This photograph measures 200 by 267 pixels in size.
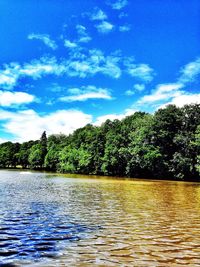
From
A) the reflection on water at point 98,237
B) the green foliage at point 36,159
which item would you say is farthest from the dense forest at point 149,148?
the reflection on water at point 98,237

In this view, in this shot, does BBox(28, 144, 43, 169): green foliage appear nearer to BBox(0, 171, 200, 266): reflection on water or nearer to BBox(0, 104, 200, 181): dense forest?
BBox(0, 104, 200, 181): dense forest

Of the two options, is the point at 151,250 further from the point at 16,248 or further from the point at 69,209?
the point at 69,209

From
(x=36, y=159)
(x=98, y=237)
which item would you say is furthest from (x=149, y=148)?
(x=36, y=159)

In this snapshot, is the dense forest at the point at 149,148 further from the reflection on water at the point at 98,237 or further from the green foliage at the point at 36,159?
the reflection on water at the point at 98,237

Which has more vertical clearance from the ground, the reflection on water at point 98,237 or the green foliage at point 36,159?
the green foliage at point 36,159

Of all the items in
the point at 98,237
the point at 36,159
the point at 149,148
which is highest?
the point at 149,148

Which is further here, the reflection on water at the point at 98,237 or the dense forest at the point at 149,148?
the dense forest at the point at 149,148

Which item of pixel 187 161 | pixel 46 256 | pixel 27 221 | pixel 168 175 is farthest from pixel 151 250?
pixel 168 175

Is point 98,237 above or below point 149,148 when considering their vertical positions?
below

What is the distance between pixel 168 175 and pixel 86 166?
36.8 meters

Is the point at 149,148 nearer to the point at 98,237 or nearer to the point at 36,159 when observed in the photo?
the point at 98,237

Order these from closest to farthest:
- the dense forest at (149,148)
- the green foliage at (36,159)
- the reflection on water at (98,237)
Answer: the reflection on water at (98,237) < the dense forest at (149,148) < the green foliage at (36,159)

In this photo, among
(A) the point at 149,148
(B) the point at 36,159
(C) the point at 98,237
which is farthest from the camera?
(B) the point at 36,159

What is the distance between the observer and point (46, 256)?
378 inches
